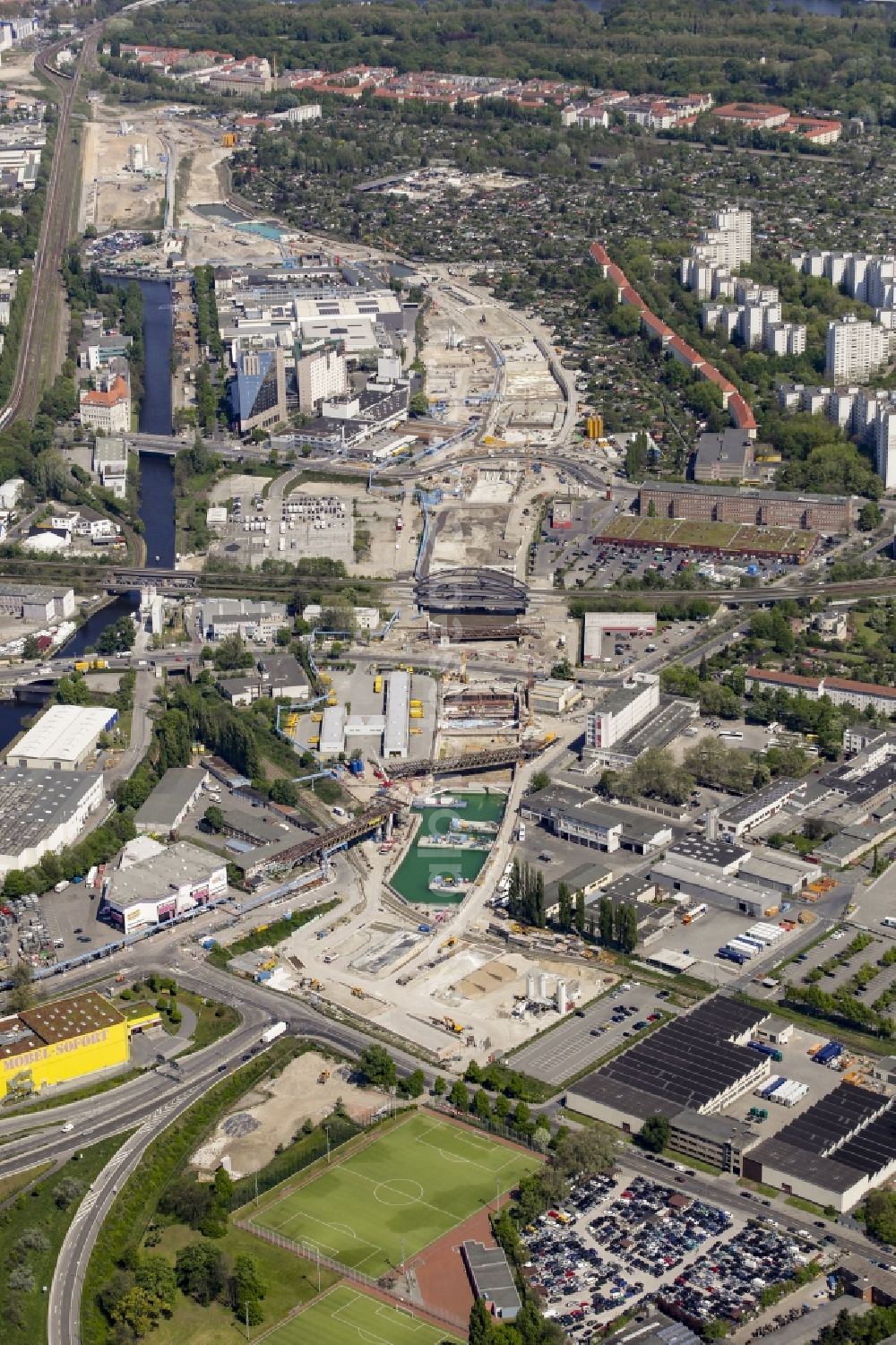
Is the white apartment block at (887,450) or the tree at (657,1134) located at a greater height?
the white apartment block at (887,450)

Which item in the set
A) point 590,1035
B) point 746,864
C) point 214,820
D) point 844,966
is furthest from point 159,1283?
point 746,864

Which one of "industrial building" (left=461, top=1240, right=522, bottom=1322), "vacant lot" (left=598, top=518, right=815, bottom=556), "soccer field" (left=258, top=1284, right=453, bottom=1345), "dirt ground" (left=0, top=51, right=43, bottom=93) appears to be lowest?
"soccer field" (left=258, top=1284, right=453, bottom=1345)

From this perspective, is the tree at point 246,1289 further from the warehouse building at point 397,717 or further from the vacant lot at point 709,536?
the vacant lot at point 709,536

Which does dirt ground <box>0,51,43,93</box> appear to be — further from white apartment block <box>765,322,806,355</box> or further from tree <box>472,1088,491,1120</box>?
tree <box>472,1088,491,1120</box>

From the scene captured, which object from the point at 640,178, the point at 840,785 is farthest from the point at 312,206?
the point at 840,785

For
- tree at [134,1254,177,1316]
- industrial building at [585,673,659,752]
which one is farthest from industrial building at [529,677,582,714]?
tree at [134,1254,177,1316]

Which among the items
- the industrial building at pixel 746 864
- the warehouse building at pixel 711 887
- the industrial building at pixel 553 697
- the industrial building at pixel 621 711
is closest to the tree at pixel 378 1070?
the warehouse building at pixel 711 887
